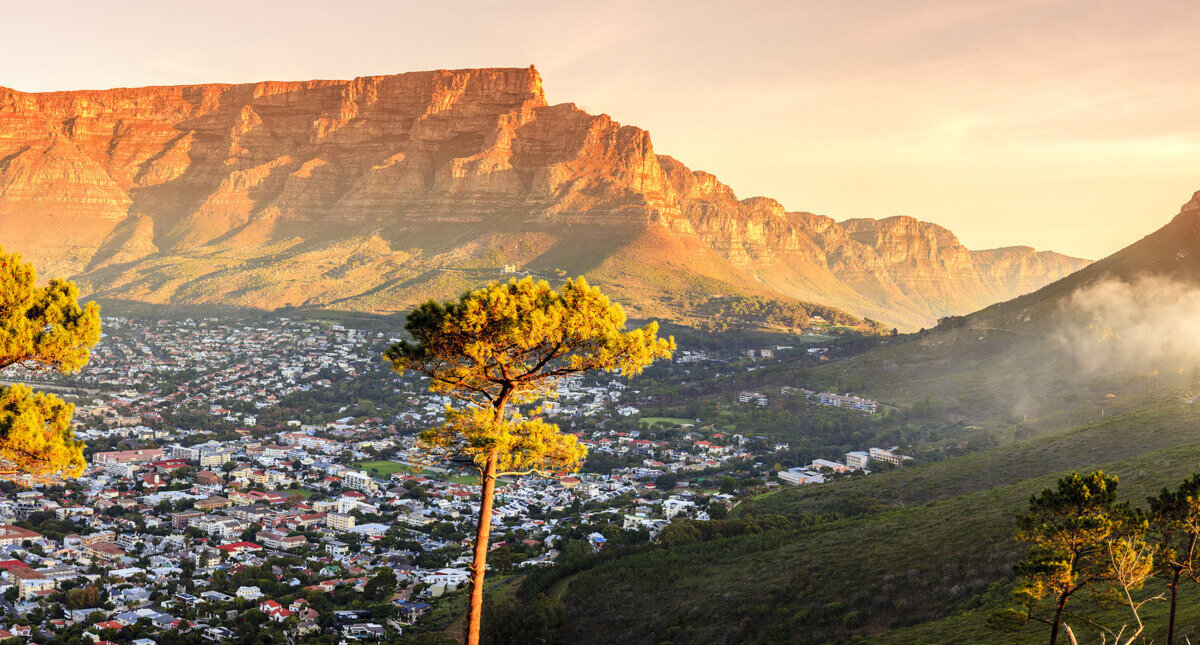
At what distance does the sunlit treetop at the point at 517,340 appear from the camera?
17047 mm

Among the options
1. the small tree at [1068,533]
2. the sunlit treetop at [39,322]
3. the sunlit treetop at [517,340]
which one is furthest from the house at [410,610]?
the small tree at [1068,533]

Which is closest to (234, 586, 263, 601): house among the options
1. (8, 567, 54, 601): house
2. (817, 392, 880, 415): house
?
(8, 567, 54, 601): house

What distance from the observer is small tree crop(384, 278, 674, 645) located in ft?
55.7

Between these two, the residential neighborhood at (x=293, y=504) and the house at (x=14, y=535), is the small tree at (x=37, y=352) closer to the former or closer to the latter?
the residential neighborhood at (x=293, y=504)

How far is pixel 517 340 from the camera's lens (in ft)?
55.8

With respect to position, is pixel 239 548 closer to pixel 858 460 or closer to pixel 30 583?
pixel 30 583

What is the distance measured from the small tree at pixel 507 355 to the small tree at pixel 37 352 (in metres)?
5.68

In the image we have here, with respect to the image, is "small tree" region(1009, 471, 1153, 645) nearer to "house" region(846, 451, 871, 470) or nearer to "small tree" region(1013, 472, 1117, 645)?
"small tree" region(1013, 472, 1117, 645)

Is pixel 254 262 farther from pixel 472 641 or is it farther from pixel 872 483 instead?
pixel 472 641

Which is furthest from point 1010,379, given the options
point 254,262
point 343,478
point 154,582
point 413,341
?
point 254,262

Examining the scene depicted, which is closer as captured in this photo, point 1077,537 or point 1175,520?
point 1077,537

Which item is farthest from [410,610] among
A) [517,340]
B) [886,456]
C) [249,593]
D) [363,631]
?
[886,456]

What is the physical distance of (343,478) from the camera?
253ft

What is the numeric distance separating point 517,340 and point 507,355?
2.17ft
